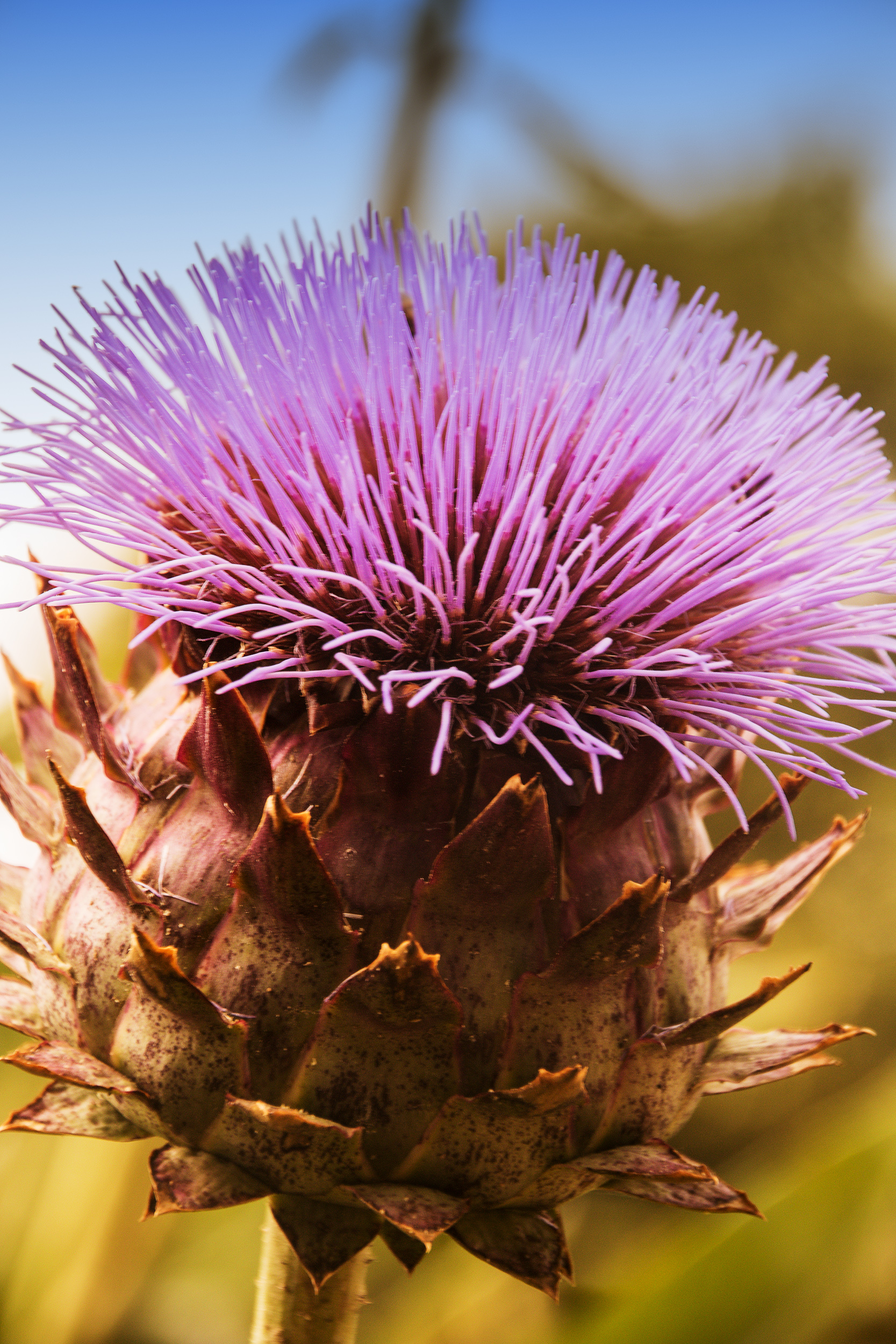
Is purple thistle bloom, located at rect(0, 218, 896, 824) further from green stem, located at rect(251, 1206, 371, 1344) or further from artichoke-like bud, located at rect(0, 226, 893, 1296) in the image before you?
green stem, located at rect(251, 1206, 371, 1344)

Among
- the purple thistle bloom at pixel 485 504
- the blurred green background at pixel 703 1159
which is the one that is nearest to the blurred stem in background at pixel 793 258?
the blurred green background at pixel 703 1159

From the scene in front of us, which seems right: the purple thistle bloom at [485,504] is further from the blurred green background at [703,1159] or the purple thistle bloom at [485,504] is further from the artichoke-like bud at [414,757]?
the blurred green background at [703,1159]

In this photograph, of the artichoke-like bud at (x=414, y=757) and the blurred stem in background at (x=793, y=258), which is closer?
the artichoke-like bud at (x=414, y=757)

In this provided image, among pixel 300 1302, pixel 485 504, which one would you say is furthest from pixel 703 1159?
pixel 485 504

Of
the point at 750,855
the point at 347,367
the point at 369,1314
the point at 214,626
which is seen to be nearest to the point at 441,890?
the point at 214,626

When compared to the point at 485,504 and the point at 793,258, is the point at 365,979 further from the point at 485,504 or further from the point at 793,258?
the point at 793,258

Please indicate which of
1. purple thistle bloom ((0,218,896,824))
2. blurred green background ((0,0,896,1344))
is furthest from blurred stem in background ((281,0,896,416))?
purple thistle bloom ((0,218,896,824))

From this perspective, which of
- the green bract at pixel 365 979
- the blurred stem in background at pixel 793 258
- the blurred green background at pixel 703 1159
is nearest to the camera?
the green bract at pixel 365 979

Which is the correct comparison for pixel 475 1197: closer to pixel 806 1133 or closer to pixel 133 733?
pixel 133 733
